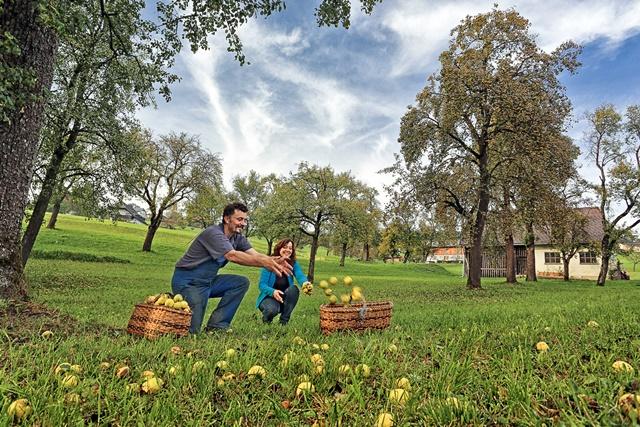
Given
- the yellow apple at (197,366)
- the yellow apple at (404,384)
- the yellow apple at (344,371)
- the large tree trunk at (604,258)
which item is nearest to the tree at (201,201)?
the large tree trunk at (604,258)

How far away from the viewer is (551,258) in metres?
44.9

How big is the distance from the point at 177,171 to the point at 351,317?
1441 inches

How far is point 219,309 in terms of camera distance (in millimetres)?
5680

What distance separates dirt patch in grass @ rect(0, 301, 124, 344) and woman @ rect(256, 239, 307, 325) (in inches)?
89.4

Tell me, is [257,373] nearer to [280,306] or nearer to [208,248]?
[208,248]

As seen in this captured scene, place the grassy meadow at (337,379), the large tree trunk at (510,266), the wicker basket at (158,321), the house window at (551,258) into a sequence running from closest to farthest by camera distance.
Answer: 1. the grassy meadow at (337,379)
2. the wicker basket at (158,321)
3. the large tree trunk at (510,266)
4. the house window at (551,258)

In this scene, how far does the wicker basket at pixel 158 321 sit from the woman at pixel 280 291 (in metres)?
1.93

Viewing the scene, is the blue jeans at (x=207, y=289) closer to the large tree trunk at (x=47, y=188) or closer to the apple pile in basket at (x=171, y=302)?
the apple pile in basket at (x=171, y=302)

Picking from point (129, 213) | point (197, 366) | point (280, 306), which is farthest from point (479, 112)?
point (129, 213)

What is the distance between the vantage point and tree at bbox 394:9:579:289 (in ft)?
58.5

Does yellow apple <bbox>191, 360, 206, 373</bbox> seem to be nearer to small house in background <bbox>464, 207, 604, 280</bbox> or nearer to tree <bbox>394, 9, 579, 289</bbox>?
tree <bbox>394, 9, 579, 289</bbox>


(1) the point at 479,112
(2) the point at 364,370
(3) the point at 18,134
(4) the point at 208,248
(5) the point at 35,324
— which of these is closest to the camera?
(2) the point at 364,370

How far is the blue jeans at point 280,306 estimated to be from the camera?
6477mm

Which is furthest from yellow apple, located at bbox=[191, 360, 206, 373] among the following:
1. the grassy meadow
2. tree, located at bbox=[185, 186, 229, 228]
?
tree, located at bbox=[185, 186, 229, 228]
